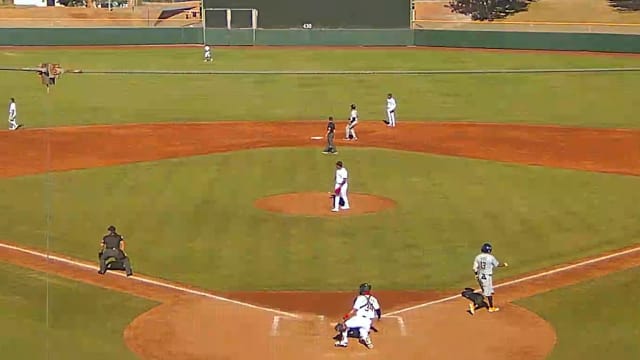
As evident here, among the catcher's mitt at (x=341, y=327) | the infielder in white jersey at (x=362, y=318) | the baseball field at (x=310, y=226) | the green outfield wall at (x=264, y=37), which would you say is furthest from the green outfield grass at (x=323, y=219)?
the green outfield wall at (x=264, y=37)

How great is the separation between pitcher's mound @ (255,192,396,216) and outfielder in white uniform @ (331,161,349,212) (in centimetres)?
17

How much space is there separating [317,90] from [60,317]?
36.4m

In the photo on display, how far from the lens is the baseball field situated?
48.8ft

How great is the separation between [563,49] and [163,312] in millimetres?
54937

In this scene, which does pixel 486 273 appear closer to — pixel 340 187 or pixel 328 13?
pixel 340 187

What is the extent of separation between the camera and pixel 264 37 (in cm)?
7075

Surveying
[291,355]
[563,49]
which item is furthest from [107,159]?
[563,49]

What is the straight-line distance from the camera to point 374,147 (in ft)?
111

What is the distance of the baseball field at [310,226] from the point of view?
48.8ft

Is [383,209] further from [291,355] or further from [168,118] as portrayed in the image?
[168,118]

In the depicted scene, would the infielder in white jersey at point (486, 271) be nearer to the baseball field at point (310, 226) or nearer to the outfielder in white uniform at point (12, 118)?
the baseball field at point (310, 226)

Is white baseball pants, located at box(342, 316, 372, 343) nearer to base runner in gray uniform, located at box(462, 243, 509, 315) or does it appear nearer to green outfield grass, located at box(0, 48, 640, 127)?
base runner in gray uniform, located at box(462, 243, 509, 315)

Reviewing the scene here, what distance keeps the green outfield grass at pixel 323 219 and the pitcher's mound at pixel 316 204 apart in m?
0.52

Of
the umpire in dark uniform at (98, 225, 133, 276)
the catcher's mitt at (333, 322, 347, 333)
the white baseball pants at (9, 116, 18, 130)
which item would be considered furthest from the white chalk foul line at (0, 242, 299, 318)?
the white baseball pants at (9, 116, 18, 130)
